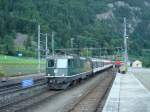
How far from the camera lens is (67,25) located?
129m

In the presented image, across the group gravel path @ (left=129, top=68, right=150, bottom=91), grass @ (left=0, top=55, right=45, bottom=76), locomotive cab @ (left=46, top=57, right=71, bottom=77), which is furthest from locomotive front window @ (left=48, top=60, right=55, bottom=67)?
grass @ (left=0, top=55, right=45, bottom=76)

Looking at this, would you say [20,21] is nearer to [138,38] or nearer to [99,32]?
[99,32]

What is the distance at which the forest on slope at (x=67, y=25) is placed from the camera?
351 feet

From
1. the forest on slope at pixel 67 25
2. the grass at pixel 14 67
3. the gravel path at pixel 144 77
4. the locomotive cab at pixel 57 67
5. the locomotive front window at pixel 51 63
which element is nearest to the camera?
the locomotive cab at pixel 57 67

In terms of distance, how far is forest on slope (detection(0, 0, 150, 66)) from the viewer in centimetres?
10688

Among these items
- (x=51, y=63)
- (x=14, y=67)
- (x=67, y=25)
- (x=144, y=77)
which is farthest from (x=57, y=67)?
(x=67, y=25)

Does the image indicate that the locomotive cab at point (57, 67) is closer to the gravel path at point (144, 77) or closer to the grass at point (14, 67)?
the gravel path at point (144, 77)

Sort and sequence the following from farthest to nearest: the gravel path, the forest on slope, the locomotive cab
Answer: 1. the forest on slope
2. the gravel path
3. the locomotive cab

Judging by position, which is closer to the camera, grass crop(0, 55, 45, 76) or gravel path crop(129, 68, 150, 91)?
gravel path crop(129, 68, 150, 91)

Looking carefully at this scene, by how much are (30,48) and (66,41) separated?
15.5 m

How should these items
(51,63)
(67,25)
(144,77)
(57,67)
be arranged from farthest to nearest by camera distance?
(67,25) → (144,77) → (51,63) → (57,67)

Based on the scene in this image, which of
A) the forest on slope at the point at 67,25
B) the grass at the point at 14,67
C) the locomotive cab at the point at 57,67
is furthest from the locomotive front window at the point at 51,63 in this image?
the forest on slope at the point at 67,25

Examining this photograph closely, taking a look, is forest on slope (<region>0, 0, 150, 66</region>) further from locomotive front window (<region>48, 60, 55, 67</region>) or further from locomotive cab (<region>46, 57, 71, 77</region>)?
locomotive cab (<region>46, 57, 71, 77</region>)

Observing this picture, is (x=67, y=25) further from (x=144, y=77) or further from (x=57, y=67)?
(x=57, y=67)
